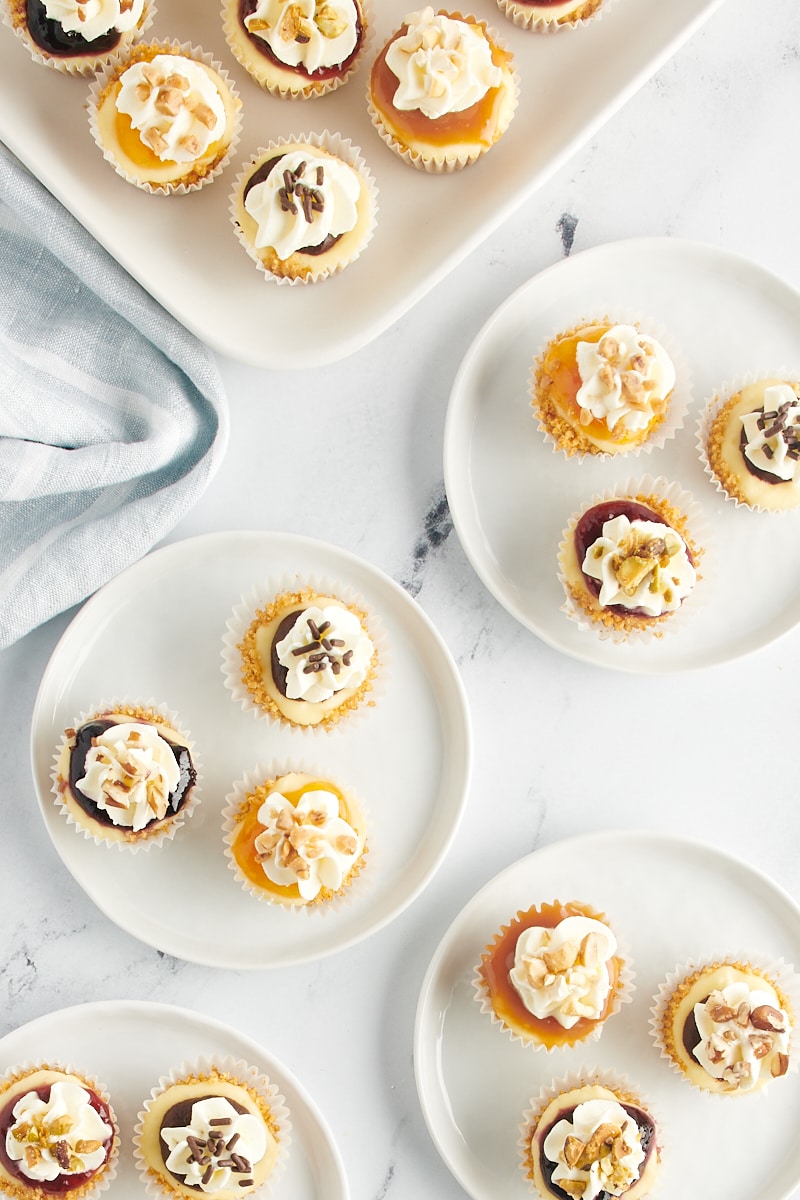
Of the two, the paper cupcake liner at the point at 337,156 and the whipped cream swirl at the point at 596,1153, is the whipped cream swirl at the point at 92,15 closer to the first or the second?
the paper cupcake liner at the point at 337,156

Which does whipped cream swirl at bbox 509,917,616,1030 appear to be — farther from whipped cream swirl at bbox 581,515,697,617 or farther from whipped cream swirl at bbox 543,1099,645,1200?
whipped cream swirl at bbox 581,515,697,617

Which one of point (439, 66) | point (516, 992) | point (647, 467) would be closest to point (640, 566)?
point (647, 467)

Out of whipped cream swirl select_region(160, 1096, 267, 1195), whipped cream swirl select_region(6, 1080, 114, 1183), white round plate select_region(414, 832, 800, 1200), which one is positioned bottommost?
whipped cream swirl select_region(6, 1080, 114, 1183)

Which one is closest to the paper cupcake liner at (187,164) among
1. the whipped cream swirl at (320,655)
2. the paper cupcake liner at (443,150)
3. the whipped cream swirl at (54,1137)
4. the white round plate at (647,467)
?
the paper cupcake liner at (443,150)

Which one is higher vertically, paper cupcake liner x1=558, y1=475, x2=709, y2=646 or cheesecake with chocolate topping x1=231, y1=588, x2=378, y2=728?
paper cupcake liner x1=558, y1=475, x2=709, y2=646

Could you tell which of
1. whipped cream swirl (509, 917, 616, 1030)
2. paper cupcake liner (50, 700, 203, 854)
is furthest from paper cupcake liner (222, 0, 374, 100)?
whipped cream swirl (509, 917, 616, 1030)

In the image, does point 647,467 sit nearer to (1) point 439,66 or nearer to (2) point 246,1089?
(1) point 439,66

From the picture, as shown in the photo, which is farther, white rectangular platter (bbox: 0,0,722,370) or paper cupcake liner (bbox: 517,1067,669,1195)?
paper cupcake liner (bbox: 517,1067,669,1195)
